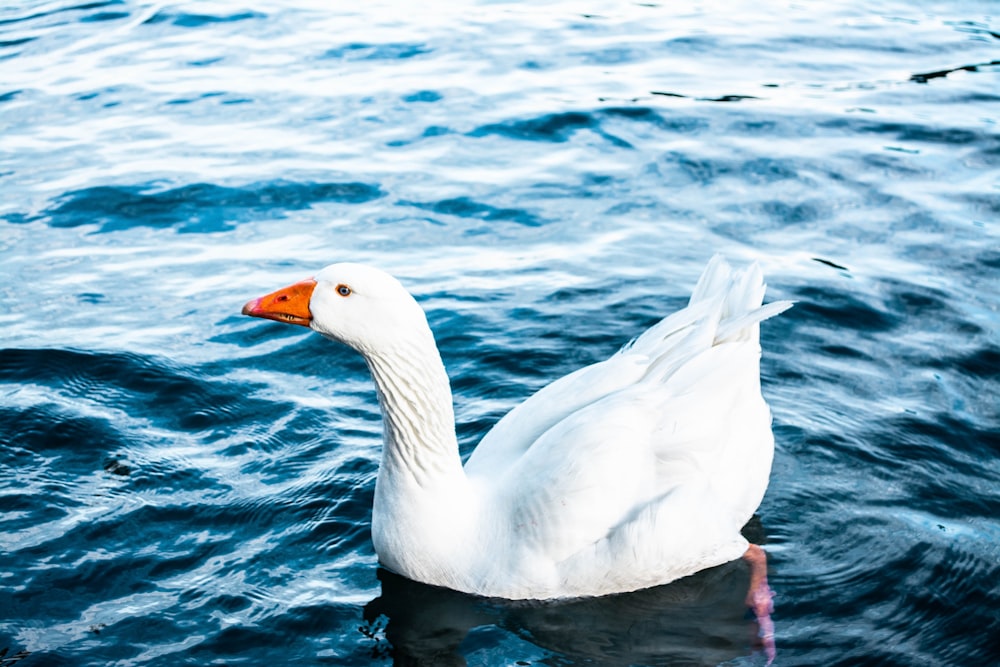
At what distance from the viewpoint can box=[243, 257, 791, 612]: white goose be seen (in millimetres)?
5371

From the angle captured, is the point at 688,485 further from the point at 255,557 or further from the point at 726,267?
the point at 255,557

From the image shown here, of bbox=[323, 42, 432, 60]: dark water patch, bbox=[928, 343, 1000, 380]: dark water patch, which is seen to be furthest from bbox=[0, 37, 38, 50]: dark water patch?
bbox=[928, 343, 1000, 380]: dark water patch

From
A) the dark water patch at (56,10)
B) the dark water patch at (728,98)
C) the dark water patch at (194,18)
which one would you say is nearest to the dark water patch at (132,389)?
the dark water patch at (728,98)

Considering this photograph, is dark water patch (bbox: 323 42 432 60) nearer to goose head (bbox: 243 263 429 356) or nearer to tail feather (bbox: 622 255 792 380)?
tail feather (bbox: 622 255 792 380)

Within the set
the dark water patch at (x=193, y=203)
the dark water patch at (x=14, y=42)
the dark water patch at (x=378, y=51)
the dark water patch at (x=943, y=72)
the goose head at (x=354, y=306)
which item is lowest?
the dark water patch at (x=193, y=203)

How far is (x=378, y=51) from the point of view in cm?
1498

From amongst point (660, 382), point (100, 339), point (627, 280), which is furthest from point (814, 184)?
point (100, 339)

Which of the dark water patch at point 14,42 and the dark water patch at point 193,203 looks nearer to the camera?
the dark water patch at point 193,203

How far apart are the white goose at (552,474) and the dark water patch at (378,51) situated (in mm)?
9743

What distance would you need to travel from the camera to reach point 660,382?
5.97m

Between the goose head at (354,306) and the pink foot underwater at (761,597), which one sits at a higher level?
the goose head at (354,306)

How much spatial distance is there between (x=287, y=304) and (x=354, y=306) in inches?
12.5

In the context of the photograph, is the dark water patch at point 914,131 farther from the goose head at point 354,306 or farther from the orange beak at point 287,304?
the orange beak at point 287,304

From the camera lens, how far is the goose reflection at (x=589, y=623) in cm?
539
